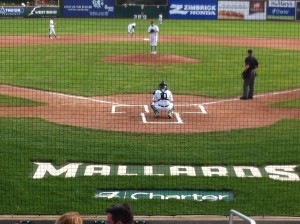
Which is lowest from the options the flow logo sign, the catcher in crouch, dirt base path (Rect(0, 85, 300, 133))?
the flow logo sign

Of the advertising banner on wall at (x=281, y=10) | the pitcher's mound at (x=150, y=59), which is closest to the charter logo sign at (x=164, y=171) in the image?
the pitcher's mound at (x=150, y=59)

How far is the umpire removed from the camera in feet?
59.8

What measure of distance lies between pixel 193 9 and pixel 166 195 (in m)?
39.6

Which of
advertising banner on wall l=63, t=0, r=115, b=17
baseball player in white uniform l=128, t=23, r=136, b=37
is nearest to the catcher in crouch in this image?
baseball player in white uniform l=128, t=23, r=136, b=37

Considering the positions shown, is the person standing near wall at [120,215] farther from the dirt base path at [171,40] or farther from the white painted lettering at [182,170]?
the dirt base path at [171,40]

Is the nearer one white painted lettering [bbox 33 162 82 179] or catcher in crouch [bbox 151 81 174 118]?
white painted lettering [bbox 33 162 82 179]

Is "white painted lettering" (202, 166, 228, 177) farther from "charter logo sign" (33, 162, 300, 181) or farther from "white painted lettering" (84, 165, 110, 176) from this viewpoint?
"white painted lettering" (84, 165, 110, 176)

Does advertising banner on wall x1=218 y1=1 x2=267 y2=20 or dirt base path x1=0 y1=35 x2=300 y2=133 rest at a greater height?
advertising banner on wall x1=218 y1=1 x2=267 y2=20

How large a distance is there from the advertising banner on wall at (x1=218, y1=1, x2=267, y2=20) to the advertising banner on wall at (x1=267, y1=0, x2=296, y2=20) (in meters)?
0.56

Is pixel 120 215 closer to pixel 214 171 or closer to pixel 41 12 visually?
pixel 214 171

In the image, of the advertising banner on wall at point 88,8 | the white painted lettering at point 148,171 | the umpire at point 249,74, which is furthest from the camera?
the advertising banner on wall at point 88,8

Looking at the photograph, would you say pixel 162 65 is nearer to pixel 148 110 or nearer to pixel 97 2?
pixel 148 110

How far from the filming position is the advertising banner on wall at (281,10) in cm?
4897

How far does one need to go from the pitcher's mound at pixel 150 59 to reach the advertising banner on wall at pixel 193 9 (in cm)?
2110
